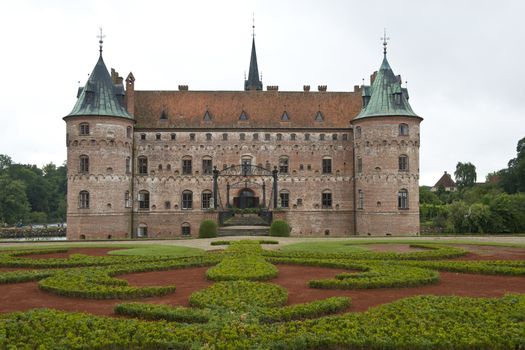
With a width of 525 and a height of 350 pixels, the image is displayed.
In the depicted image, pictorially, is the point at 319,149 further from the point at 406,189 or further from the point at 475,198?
the point at 475,198

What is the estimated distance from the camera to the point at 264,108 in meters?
48.8

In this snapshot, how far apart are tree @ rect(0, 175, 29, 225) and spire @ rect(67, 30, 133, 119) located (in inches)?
1312

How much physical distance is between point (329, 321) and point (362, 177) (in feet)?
118

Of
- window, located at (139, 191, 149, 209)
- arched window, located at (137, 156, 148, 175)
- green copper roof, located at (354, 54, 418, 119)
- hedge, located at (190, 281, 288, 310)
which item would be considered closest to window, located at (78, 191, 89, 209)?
window, located at (139, 191, 149, 209)

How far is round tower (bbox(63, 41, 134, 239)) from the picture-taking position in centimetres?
4256

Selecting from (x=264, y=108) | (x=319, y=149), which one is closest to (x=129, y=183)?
(x=264, y=108)

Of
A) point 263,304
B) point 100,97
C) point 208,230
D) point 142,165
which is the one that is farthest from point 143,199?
point 263,304

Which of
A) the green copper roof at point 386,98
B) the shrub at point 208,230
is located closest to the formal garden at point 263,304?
the shrub at point 208,230

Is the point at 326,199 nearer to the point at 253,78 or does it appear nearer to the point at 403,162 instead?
the point at 403,162

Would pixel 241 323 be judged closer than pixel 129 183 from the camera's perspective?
Yes

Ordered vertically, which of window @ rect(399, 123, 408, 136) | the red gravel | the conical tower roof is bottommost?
the red gravel

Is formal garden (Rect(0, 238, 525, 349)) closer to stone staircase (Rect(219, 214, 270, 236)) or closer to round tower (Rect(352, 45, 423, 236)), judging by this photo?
stone staircase (Rect(219, 214, 270, 236))

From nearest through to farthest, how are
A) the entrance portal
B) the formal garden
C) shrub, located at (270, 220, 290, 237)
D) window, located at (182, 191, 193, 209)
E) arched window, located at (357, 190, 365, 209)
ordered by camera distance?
the formal garden → shrub, located at (270, 220, 290, 237) → arched window, located at (357, 190, 365, 209) → window, located at (182, 191, 193, 209) → the entrance portal

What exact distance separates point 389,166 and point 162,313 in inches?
1408
